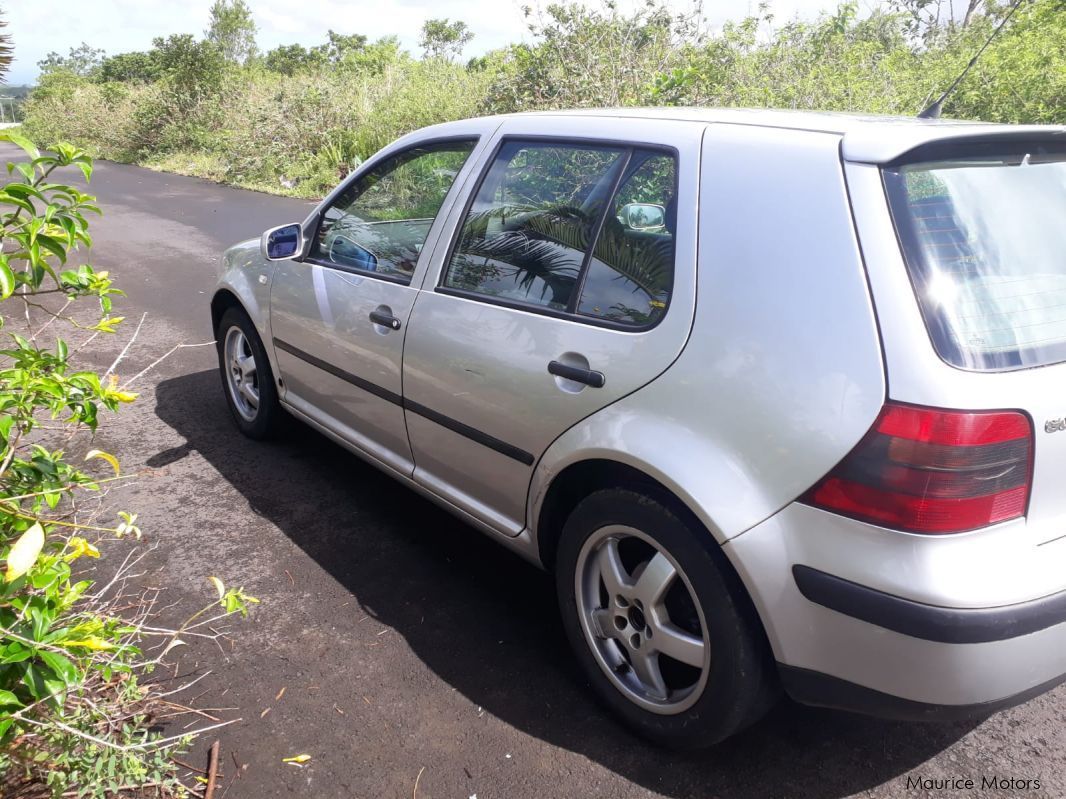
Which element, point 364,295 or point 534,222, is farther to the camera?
point 364,295

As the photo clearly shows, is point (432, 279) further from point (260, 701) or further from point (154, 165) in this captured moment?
point (154, 165)

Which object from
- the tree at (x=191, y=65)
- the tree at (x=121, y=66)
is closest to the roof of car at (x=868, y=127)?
the tree at (x=191, y=65)

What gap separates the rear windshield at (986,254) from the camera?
189 cm

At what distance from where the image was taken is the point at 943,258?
6.39 feet

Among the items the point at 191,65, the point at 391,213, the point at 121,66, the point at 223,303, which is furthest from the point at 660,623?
the point at 121,66

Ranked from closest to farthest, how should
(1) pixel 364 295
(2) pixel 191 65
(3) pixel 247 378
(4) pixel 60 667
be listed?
1. (4) pixel 60 667
2. (1) pixel 364 295
3. (3) pixel 247 378
4. (2) pixel 191 65

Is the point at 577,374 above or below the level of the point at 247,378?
above

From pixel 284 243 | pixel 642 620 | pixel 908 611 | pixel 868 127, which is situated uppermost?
pixel 868 127

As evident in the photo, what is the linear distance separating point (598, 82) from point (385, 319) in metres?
9.70

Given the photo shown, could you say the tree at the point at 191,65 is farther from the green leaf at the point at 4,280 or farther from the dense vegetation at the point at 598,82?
the green leaf at the point at 4,280

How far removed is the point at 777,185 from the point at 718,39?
33.6ft

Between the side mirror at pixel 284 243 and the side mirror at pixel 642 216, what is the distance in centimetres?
200

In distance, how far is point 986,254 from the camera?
201cm

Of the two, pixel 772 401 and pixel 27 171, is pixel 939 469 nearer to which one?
pixel 772 401
